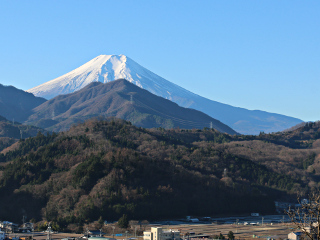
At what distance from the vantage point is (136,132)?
5236 inches

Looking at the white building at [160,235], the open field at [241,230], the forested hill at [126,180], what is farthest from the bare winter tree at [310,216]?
the forested hill at [126,180]

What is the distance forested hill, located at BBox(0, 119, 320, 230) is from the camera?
83625mm

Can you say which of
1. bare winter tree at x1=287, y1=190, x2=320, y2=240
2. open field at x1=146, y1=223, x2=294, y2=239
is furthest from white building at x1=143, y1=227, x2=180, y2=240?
bare winter tree at x1=287, y1=190, x2=320, y2=240

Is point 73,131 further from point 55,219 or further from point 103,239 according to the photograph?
point 103,239

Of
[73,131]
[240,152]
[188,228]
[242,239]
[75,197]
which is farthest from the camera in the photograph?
[240,152]

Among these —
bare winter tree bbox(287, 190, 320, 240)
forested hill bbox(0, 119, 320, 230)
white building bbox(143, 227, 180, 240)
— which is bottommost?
white building bbox(143, 227, 180, 240)

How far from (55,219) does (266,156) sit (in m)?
84.5

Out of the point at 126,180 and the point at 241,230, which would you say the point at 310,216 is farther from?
the point at 126,180

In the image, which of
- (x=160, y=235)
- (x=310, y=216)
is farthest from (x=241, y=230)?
(x=310, y=216)

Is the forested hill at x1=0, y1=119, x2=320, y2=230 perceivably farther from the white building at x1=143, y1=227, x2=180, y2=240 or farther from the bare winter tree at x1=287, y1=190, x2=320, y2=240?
the bare winter tree at x1=287, y1=190, x2=320, y2=240

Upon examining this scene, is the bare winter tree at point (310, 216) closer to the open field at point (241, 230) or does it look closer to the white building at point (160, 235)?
the white building at point (160, 235)

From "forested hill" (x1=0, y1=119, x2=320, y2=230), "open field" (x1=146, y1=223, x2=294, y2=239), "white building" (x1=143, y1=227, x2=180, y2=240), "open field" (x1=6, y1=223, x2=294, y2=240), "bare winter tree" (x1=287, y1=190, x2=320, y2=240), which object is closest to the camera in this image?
"bare winter tree" (x1=287, y1=190, x2=320, y2=240)

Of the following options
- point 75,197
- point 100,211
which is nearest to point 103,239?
point 100,211

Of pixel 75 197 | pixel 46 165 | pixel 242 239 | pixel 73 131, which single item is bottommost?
pixel 242 239
